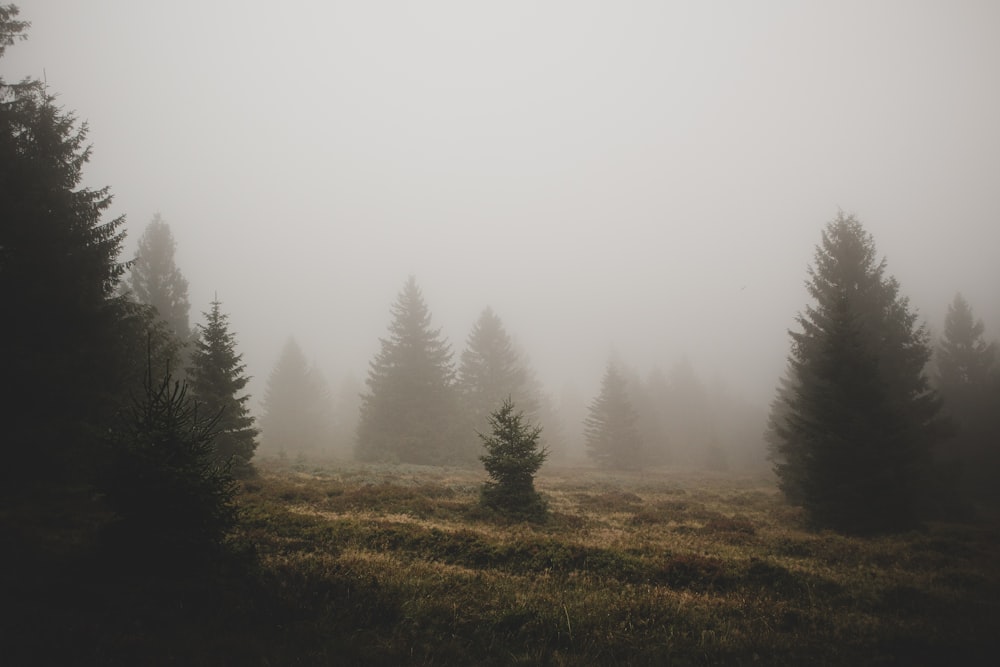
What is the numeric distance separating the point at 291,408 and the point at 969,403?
61297 mm

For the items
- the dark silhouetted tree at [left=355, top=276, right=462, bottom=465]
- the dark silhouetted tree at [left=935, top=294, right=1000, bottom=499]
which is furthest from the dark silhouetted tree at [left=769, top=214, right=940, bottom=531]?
the dark silhouetted tree at [left=355, top=276, right=462, bottom=465]

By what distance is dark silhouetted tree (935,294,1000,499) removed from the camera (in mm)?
21906

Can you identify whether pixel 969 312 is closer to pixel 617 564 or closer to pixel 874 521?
pixel 874 521

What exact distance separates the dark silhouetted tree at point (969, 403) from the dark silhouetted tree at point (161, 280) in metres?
47.1

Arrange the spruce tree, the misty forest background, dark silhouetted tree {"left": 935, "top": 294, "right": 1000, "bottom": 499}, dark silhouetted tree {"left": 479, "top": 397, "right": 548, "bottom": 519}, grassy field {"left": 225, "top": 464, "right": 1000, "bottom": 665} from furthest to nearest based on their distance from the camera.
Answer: dark silhouetted tree {"left": 935, "top": 294, "right": 1000, "bottom": 499} < the spruce tree < dark silhouetted tree {"left": 479, "top": 397, "right": 548, "bottom": 519} < the misty forest background < grassy field {"left": 225, "top": 464, "right": 1000, "bottom": 665}

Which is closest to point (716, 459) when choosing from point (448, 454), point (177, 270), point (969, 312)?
point (969, 312)

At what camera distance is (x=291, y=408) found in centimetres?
4962

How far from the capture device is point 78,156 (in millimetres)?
15289

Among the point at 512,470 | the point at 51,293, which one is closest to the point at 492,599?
the point at 512,470

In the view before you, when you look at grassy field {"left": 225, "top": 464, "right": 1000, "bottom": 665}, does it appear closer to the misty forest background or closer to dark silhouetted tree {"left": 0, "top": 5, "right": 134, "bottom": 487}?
the misty forest background

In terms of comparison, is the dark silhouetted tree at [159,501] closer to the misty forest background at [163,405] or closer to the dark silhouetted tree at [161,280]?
the misty forest background at [163,405]

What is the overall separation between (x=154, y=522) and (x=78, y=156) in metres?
16.4

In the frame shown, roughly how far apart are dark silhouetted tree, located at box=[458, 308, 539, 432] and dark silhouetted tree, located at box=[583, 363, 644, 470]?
7.35 metres

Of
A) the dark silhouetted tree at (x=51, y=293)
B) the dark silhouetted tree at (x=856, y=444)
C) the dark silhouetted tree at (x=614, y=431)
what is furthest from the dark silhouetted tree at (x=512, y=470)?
the dark silhouetted tree at (x=614, y=431)
